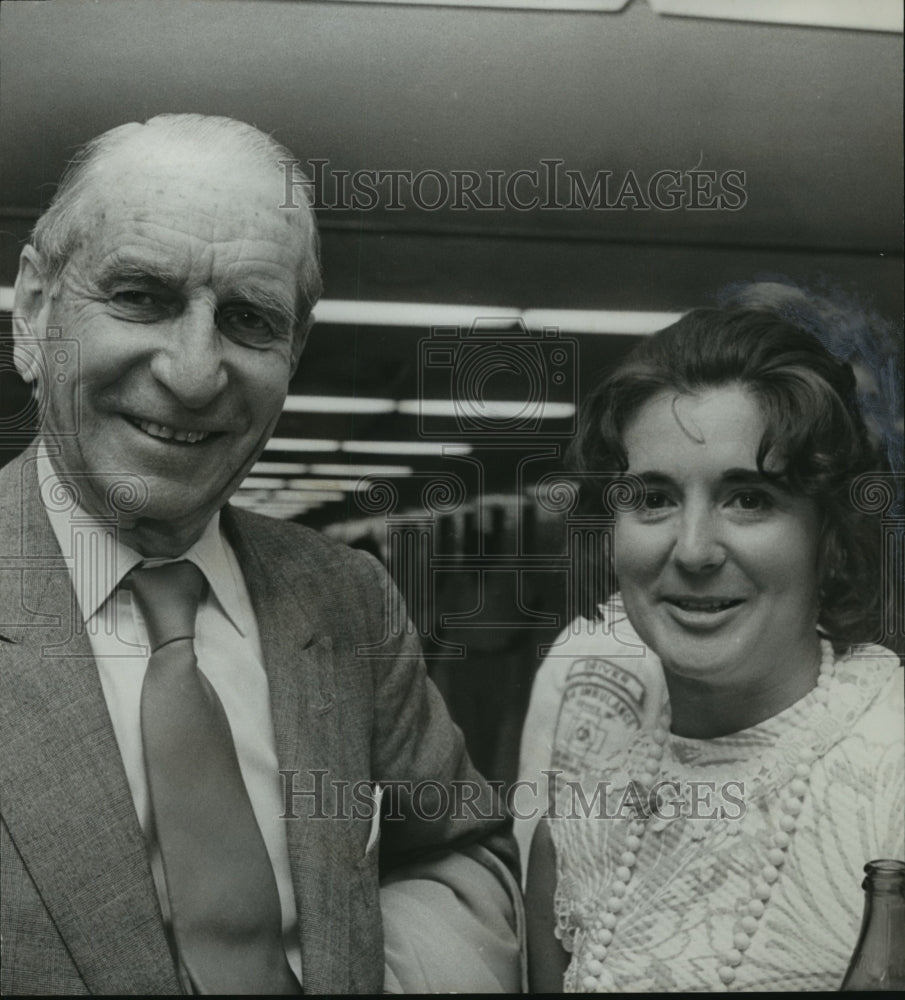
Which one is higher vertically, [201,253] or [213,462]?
[201,253]

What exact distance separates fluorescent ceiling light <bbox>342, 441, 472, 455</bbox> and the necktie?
1.80 feet

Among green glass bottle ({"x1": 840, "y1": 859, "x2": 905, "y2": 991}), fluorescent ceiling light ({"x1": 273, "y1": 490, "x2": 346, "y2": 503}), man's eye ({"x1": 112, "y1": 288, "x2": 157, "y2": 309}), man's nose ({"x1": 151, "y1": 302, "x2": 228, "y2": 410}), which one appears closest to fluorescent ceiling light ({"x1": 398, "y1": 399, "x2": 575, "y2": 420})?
fluorescent ceiling light ({"x1": 273, "y1": 490, "x2": 346, "y2": 503})

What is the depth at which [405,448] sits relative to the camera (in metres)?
3.02

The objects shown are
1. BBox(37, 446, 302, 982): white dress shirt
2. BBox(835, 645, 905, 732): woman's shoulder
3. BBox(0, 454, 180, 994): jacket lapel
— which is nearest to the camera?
BBox(0, 454, 180, 994): jacket lapel

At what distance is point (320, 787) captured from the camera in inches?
114

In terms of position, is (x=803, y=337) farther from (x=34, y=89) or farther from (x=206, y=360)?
(x=34, y=89)

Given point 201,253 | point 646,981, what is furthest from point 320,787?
point 201,253

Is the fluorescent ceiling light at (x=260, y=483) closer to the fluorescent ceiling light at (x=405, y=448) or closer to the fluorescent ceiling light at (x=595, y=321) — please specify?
the fluorescent ceiling light at (x=405, y=448)

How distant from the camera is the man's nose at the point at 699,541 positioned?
3.00m

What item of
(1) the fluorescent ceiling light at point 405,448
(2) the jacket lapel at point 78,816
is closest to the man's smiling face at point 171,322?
(1) the fluorescent ceiling light at point 405,448

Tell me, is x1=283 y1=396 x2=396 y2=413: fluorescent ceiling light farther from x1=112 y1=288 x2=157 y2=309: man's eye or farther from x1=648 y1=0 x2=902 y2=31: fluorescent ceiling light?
x1=648 y1=0 x2=902 y2=31: fluorescent ceiling light

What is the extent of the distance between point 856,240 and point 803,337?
1.00ft

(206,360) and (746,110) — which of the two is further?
(746,110)

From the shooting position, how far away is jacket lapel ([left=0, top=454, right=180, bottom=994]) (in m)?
2.69
